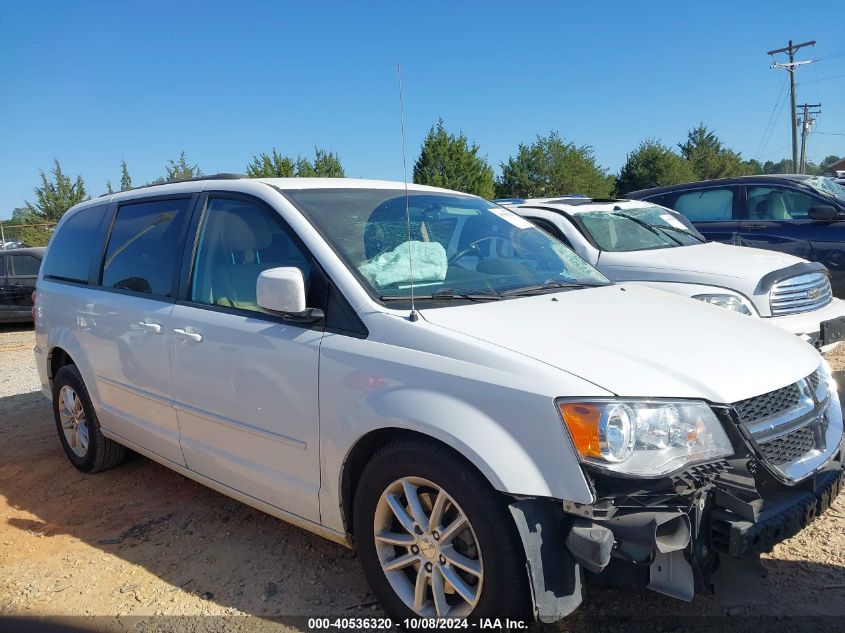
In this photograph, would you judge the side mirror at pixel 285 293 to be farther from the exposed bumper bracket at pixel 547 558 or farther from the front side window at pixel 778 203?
the front side window at pixel 778 203

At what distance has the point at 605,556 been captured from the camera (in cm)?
216

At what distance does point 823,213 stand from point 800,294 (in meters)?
3.11

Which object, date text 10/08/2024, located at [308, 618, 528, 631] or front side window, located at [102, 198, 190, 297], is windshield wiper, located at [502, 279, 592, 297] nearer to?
date text 10/08/2024, located at [308, 618, 528, 631]

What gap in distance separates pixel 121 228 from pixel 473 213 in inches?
89.3

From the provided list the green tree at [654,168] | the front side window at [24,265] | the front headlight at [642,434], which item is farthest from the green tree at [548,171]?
the front headlight at [642,434]

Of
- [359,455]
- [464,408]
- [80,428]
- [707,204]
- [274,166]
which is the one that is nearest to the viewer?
[464,408]

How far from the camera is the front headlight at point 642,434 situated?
2191mm

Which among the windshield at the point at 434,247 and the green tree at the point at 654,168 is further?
the green tree at the point at 654,168

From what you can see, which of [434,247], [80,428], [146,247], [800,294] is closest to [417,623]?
[434,247]

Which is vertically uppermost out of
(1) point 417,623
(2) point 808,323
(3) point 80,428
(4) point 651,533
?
(2) point 808,323

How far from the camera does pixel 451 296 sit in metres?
2.95

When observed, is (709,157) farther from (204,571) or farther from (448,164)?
(204,571)

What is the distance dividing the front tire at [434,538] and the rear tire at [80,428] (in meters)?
2.68

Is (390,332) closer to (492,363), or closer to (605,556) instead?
(492,363)
